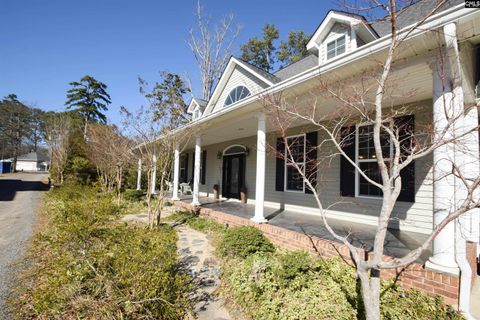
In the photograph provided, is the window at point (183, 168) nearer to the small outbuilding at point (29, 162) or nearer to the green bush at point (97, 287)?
the green bush at point (97, 287)

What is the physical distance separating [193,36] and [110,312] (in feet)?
62.6

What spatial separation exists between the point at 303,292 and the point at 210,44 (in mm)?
18902

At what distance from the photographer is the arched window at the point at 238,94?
945 cm

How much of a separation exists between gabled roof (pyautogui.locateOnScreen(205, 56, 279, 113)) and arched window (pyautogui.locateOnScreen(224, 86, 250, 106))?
0.73 metres

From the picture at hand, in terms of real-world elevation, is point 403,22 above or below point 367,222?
above

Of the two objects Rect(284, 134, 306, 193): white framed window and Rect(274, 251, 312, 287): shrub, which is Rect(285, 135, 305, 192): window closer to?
Rect(284, 134, 306, 193): white framed window

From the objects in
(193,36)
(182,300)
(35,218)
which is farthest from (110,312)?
(193,36)

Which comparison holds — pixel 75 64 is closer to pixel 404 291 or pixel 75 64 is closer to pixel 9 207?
pixel 9 207

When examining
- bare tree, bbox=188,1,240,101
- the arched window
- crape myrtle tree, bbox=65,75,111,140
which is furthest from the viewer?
crape myrtle tree, bbox=65,75,111,140

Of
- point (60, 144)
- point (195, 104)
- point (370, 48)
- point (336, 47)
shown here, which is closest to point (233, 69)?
point (195, 104)

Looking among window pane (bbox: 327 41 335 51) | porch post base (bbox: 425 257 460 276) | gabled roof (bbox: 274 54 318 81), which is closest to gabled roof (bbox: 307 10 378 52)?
window pane (bbox: 327 41 335 51)

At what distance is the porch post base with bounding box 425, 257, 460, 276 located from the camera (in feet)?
8.75

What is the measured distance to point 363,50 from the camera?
3.37 metres

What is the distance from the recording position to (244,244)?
4184mm
